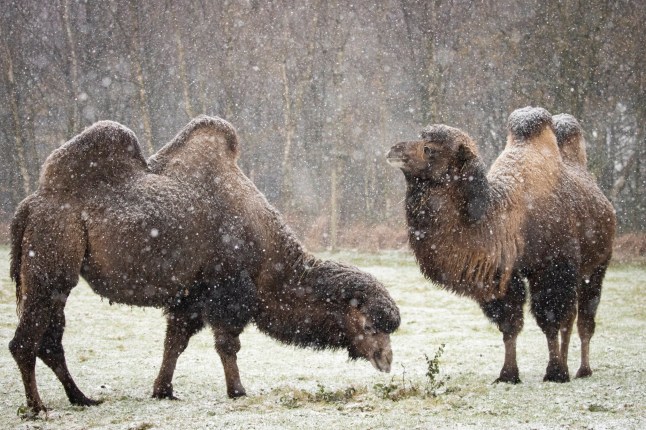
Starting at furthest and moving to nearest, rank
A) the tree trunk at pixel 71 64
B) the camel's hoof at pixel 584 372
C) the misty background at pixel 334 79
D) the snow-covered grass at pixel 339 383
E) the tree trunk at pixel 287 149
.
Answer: the tree trunk at pixel 287 149
the tree trunk at pixel 71 64
the misty background at pixel 334 79
the camel's hoof at pixel 584 372
the snow-covered grass at pixel 339 383

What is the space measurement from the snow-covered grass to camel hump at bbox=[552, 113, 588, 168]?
2.24m

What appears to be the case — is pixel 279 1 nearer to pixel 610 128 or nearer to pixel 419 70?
pixel 419 70

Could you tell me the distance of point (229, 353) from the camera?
644cm

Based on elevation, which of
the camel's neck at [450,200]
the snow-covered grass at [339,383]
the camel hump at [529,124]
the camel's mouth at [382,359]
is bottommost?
the snow-covered grass at [339,383]

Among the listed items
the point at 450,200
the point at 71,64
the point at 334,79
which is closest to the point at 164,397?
the point at 450,200

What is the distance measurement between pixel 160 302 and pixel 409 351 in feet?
13.6

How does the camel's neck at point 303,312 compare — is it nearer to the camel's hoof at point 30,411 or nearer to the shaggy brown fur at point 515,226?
the shaggy brown fur at point 515,226

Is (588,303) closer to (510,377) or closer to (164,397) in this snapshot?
(510,377)

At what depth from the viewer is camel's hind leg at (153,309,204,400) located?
21.4 feet

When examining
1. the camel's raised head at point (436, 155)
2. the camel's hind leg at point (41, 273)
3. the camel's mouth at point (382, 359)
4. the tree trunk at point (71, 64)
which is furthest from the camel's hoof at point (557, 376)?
the tree trunk at point (71, 64)

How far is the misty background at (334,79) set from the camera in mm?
21500

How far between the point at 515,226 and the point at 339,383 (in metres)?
2.23

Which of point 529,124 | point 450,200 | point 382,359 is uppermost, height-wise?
point 529,124

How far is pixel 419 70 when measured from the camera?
25094 mm
